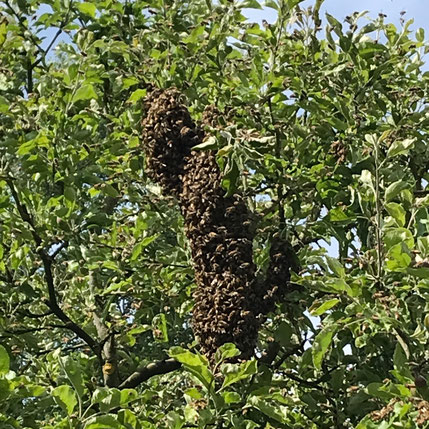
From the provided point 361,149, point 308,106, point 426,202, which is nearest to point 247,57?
point 308,106

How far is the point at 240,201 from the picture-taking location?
13.0 ft

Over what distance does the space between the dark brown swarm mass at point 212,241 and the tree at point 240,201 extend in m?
0.02

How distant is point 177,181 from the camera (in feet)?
14.0

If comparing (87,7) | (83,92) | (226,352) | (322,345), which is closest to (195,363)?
(226,352)

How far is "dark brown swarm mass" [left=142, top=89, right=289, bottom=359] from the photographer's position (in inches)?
148

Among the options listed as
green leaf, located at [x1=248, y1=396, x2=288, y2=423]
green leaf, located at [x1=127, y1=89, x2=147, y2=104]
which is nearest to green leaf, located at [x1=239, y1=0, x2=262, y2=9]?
green leaf, located at [x1=127, y1=89, x2=147, y2=104]

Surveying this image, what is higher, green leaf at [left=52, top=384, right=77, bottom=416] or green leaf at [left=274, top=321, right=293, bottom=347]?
green leaf at [left=274, top=321, right=293, bottom=347]

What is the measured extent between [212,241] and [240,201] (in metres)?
0.30

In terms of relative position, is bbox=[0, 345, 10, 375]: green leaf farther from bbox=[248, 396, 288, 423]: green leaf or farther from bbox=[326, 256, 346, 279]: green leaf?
bbox=[326, 256, 346, 279]: green leaf

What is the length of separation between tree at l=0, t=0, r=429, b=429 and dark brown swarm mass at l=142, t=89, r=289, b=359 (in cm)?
2

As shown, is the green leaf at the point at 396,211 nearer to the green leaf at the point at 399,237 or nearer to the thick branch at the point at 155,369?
the green leaf at the point at 399,237

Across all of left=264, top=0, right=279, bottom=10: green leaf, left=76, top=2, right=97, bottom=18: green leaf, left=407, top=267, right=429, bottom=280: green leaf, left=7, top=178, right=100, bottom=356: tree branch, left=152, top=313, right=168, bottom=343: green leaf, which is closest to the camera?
left=407, top=267, right=429, bottom=280: green leaf

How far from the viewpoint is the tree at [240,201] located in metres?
3.49

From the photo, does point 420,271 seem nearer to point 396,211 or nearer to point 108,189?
point 396,211
